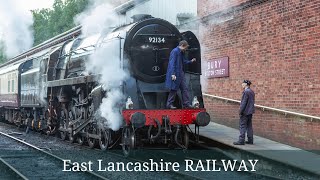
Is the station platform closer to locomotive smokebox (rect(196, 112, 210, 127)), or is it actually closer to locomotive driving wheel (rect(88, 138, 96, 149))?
locomotive smokebox (rect(196, 112, 210, 127))

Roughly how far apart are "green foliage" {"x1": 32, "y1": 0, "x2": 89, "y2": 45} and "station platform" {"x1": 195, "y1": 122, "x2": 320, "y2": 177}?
1851cm

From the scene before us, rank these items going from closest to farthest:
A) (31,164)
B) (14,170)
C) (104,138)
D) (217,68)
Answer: (14,170) < (31,164) < (104,138) < (217,68)

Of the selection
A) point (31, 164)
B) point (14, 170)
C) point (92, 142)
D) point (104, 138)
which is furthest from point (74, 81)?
→ point (14, 170)

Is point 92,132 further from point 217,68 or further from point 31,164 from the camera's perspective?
point 217,68

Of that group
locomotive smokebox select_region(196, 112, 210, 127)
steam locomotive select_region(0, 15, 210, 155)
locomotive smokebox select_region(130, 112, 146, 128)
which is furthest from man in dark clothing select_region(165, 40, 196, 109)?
locomotive smokebox select_region(130, 112, 146, 128)

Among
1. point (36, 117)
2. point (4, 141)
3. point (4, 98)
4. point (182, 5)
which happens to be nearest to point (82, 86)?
point (4, 141)

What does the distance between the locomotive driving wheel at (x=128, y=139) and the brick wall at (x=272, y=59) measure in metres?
3.49

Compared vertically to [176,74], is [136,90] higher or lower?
lower

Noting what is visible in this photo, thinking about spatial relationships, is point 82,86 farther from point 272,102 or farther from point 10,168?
point 272,102

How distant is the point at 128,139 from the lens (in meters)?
8.83

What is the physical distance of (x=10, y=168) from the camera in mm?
8023

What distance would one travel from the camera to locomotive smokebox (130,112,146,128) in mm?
8328

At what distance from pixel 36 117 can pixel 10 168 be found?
25.4ft

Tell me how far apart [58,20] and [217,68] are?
2604 cm
